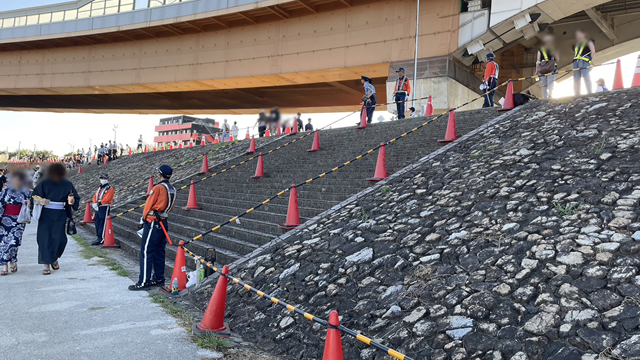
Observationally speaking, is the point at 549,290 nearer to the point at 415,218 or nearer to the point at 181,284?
the point at 415,218

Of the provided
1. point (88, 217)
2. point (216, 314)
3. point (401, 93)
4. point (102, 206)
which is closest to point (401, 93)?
point (401, 93)

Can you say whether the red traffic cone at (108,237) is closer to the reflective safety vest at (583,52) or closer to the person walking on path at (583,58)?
the person walking on path at (583,58)

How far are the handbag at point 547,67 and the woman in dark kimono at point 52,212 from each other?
11.4m

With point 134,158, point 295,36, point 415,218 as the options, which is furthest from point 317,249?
point 134,158

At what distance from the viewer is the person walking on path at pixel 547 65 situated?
10945 millimetres

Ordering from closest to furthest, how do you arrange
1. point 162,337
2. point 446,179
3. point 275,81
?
1. point 162,337
2. point 446,179
3. point 275,81

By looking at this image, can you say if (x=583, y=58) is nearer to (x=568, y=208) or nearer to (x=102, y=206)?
(x=568, y=208)

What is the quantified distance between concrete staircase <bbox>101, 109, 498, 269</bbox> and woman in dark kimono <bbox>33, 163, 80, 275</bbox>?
1.92m

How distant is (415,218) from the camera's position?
5.95m

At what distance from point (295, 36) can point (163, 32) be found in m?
9.98

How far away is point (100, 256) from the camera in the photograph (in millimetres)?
8930

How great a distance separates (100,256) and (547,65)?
11.9m

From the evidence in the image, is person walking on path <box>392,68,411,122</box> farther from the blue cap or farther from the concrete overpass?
the blue cap

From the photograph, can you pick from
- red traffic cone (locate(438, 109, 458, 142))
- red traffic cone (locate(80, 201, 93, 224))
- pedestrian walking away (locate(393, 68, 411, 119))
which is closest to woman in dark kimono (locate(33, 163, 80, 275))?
red traffic cone (locate(80, 201, 93, 224))
